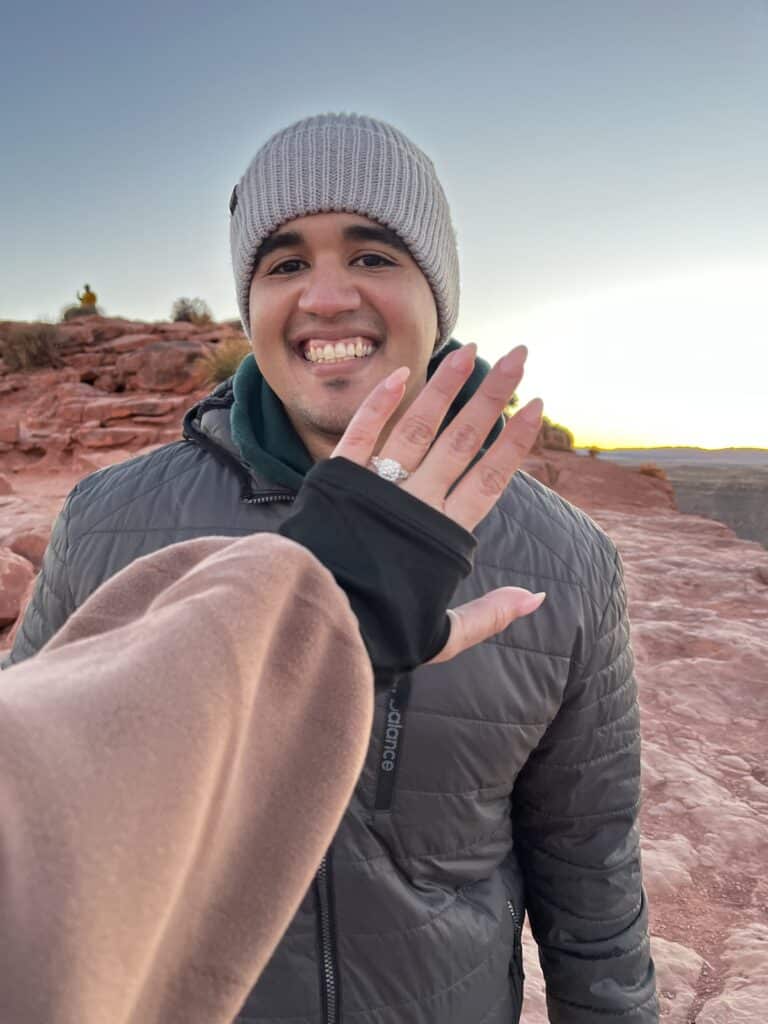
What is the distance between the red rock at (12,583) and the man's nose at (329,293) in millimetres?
3978

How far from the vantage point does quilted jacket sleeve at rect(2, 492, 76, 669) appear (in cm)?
148

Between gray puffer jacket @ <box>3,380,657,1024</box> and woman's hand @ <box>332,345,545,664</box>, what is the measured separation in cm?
61

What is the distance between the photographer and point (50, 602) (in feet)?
4.93

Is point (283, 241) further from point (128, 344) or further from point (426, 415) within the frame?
point (128, 344)

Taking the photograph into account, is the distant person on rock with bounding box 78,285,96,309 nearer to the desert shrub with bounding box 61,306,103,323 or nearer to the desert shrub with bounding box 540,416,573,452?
the desert shrub with bounding box 61,306,103,323


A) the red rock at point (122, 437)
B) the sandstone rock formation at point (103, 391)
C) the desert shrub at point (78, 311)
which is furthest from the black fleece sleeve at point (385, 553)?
the desert shrub at point (78, 311)

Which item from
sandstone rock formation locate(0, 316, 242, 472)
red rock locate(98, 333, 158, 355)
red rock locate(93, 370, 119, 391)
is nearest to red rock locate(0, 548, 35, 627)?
sandstone rock formation locate(0, 316, 242, 472)

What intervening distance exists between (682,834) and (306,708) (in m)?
3.06

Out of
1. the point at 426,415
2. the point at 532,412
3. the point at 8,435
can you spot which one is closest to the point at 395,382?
the point at 426,415

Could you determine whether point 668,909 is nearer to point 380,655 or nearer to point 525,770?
point 525,770

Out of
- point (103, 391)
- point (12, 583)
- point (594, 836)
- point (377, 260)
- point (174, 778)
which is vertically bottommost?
point (12, 583)

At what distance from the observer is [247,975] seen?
1.60ft

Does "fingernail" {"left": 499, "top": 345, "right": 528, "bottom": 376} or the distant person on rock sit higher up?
the distant person on rock

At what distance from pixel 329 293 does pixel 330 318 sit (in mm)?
54
